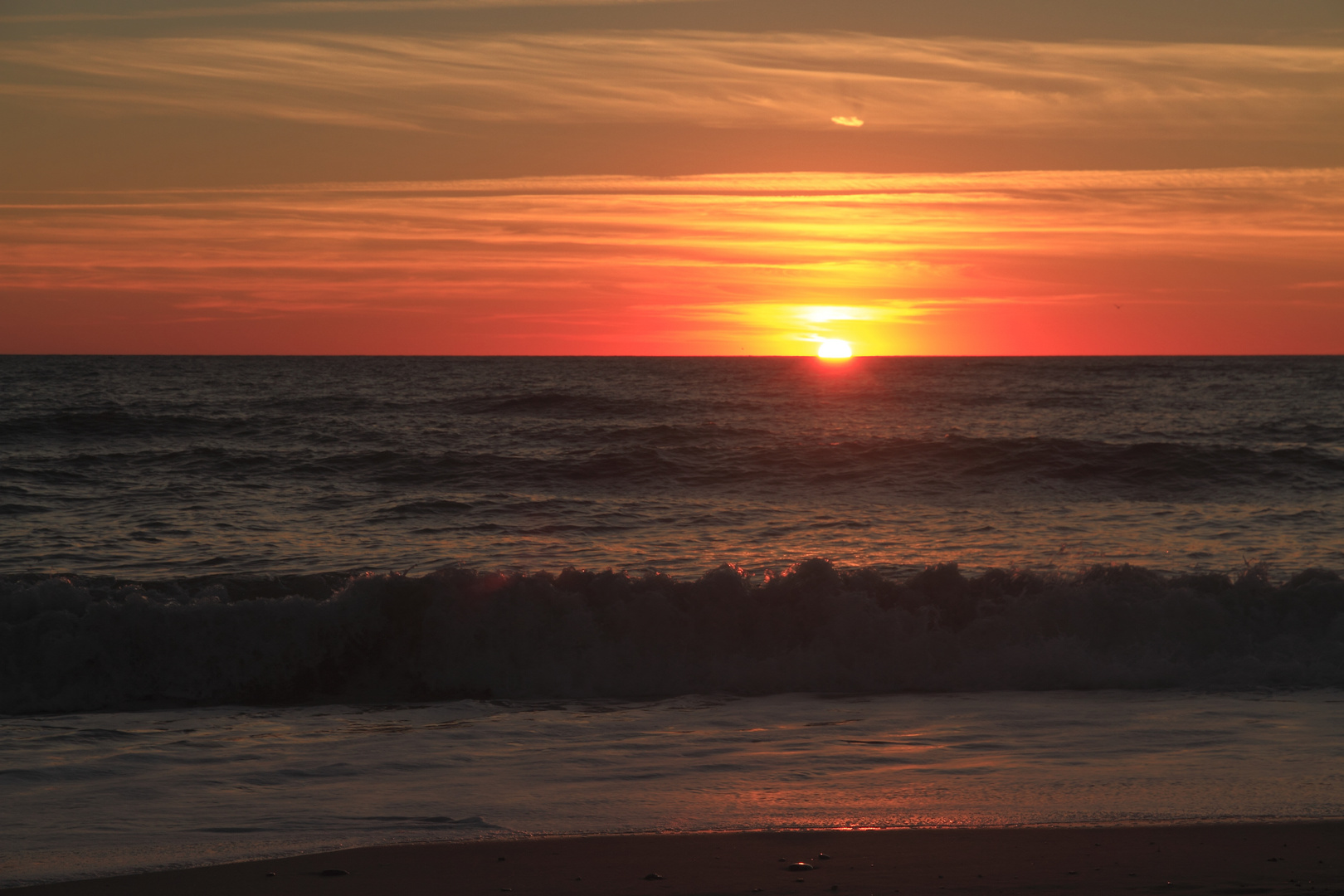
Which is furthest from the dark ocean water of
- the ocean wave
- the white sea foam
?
the white sea foam

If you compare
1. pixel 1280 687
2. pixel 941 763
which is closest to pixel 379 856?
pixel 941 763

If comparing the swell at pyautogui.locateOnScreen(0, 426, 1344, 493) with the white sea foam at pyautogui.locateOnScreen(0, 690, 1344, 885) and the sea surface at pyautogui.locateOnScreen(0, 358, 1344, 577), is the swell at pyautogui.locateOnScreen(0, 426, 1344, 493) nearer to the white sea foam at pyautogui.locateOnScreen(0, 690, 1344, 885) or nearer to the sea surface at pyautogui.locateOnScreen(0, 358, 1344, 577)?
the sea surface at pyautogui.locateOnScreen(0, 358, 1344, 577)

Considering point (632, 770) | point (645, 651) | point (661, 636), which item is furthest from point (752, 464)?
point (632, 770)

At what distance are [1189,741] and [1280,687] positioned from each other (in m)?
2.03

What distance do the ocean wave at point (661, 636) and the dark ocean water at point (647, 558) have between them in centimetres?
3

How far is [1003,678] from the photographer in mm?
8133

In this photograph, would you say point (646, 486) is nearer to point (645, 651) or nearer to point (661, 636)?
point (661, 636)

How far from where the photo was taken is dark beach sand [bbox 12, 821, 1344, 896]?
412 cm

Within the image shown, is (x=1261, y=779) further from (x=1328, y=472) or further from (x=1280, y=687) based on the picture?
(x=1328, y=472)

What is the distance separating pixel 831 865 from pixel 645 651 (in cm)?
451

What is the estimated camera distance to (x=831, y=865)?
428 cm

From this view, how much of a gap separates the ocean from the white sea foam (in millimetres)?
27

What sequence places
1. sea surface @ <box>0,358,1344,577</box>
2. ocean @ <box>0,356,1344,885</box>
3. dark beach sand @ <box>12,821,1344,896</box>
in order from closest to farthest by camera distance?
dark beach sand @ <box>12,821,1344,896</box> → ocean @ <box>0,356,1344,885</box> → sea surface @ <box>0,358,1344,577</box>

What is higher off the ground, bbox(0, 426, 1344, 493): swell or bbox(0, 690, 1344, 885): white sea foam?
bbox(0, 426, 1344, 493): swell
